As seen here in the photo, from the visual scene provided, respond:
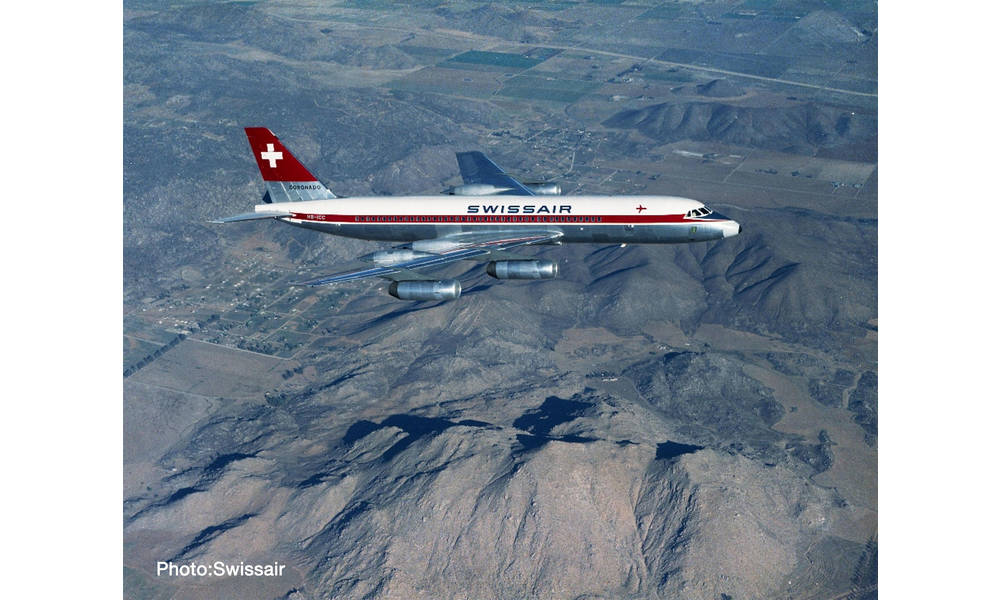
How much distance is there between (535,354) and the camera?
480 ft

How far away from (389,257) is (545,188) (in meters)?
20.2

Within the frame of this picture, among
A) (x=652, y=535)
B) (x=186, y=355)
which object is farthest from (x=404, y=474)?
(x=186, y=355)

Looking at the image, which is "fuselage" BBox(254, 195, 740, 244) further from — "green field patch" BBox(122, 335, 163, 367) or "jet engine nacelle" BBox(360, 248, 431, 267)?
"green field patch" BBox(122, 335, 163, 367)

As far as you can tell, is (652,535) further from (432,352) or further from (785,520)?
(432,352)

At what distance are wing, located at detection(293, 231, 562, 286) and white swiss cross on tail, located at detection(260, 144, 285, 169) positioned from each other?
14032 mm

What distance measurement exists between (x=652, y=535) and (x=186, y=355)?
88.3 metres

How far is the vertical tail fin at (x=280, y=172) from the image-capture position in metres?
86.6

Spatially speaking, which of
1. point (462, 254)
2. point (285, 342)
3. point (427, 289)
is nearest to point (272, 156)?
point (462, 254)

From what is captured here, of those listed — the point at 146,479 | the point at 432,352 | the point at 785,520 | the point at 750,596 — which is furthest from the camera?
the point at 432,352

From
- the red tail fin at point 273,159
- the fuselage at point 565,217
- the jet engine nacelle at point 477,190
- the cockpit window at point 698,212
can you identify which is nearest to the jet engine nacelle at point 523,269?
the fuselage at point 565,217

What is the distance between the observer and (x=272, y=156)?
86.9 meters

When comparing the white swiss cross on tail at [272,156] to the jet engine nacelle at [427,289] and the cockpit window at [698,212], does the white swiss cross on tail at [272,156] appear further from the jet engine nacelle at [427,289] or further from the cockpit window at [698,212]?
the cockpit window at [698,212]

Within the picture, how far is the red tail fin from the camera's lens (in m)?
86.4

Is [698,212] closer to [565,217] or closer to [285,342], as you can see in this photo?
[565,217]
